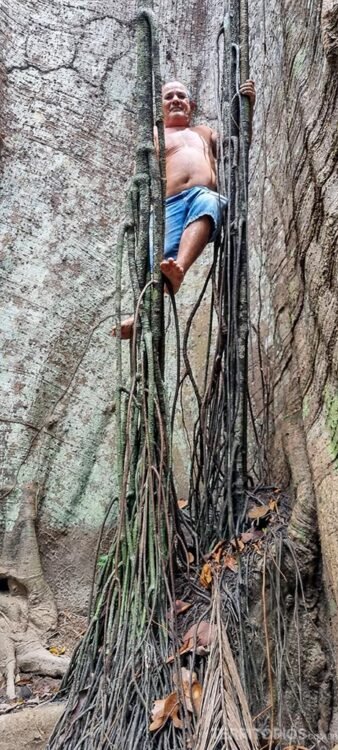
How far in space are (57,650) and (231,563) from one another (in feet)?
3.89

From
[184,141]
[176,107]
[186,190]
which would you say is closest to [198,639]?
[186,190]

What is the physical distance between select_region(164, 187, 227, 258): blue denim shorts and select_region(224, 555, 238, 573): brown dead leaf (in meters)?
1.14

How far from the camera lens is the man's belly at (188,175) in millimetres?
3006

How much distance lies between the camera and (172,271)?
8.41 feet

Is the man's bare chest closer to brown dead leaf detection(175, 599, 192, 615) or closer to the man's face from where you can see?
the man's face

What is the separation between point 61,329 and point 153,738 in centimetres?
228

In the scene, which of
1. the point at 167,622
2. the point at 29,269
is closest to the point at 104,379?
the point at 29,269

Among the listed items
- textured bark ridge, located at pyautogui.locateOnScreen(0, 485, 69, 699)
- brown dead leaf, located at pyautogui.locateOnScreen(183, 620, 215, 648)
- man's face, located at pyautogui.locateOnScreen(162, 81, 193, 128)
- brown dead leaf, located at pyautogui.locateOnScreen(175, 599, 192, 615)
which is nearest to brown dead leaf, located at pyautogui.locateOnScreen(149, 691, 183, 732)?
brown dead leaf, located at pyautogui.locateOnScreen(183, 620, 215, 648)

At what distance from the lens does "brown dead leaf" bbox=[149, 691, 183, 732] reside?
1.97 metres

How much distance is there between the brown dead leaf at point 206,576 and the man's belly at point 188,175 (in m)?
1.41

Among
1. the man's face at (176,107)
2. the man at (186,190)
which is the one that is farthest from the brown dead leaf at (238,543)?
the man's face at (176,107)

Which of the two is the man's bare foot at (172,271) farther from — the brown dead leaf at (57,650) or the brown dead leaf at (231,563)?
the brown dead leaf at (57,650)

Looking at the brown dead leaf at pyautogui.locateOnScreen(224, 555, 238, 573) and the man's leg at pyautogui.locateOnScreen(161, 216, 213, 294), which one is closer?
the brown dead leaf at pyautogui.locateOnScreen(224, 555, 238, 573)

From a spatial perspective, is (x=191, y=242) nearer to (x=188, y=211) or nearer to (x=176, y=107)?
(x=188, y=211)
